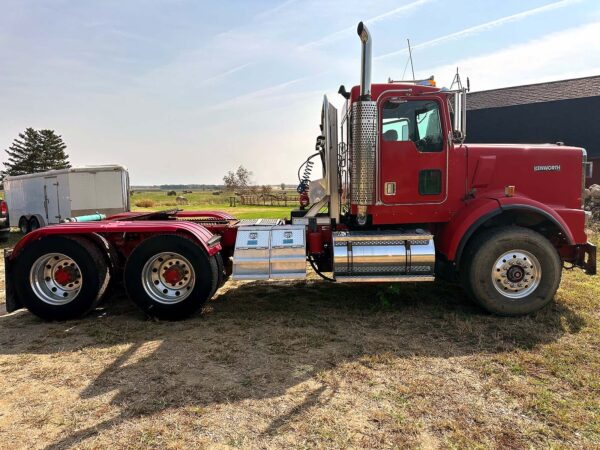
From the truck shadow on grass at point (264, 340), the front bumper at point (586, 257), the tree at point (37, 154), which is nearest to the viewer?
the truck shadow on grass at point (264, 340)

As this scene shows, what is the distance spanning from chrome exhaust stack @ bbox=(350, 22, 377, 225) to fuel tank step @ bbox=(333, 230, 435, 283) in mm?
567

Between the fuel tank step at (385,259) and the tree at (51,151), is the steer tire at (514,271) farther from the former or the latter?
the tree at (51,151)

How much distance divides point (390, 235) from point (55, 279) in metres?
4.51

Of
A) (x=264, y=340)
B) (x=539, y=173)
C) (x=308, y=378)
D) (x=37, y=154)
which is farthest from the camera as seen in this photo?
(x=37, y=154)

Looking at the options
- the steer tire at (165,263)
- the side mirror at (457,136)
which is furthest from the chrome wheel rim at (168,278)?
the side mirror at (457,136)

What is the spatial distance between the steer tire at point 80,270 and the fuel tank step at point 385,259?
3.15 metres

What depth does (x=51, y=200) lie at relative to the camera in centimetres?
1543

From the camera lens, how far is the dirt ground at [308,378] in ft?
9.88

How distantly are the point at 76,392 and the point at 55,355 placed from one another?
1.04 metres

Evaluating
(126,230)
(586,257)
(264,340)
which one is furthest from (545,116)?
(126,230)

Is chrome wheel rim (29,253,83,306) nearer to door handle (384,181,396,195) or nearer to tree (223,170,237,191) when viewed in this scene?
door handle (384,181,396,195)

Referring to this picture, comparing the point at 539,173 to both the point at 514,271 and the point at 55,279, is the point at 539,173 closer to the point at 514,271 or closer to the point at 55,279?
the point at 514,271

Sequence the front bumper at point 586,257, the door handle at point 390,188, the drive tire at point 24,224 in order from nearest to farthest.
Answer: the front bumper at point 586,257
the door handle at point 390,188
the drive tire at point 24,224

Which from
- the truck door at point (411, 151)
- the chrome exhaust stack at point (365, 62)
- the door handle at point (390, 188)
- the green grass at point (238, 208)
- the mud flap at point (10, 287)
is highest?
the chrome exhaust stack at point (365, 62)
